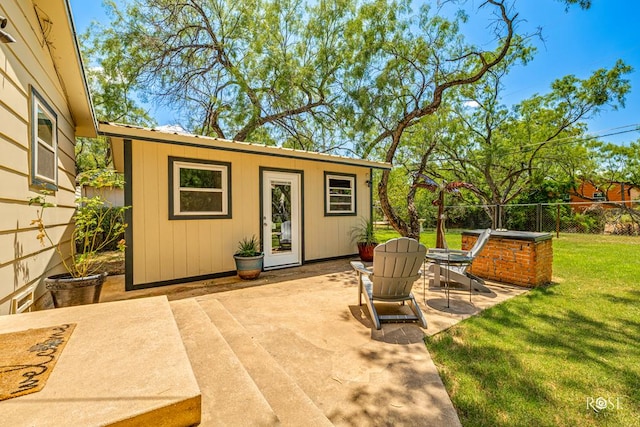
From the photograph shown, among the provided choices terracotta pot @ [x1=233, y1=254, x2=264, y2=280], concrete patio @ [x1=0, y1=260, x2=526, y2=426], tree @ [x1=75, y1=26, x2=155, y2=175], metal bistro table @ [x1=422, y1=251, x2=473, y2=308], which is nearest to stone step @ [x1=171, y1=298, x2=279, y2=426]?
concrete patio @ [x1=0, y1=260, x2=526, y2=426]

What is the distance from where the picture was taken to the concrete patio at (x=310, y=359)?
1.50 m

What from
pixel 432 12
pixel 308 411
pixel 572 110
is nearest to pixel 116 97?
pixel 432 12

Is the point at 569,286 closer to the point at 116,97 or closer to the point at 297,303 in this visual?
the point at 297,303

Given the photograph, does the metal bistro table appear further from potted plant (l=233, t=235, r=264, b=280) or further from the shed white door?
the shed white door

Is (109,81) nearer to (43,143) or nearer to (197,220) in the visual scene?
(197,220)

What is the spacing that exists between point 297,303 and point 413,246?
164 cm

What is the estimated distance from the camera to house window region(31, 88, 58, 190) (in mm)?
2699

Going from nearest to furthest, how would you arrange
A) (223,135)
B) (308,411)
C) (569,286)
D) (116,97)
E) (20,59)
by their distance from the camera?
(308,411) < (20,59) < (569,286) < (116,97) < (223,135)

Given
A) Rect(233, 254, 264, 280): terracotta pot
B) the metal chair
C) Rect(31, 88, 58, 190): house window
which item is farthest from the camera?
Rect(233, 254, 264, 280): terracotta pot

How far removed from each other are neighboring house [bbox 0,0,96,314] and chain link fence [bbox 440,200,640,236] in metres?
10.8

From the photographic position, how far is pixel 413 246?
3.22m

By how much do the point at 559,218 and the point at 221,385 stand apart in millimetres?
14654

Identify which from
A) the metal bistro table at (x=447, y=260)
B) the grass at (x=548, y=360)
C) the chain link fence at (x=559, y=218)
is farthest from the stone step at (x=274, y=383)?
the chain link fence at (x=559, y=218)

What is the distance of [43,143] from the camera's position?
10.1ft
